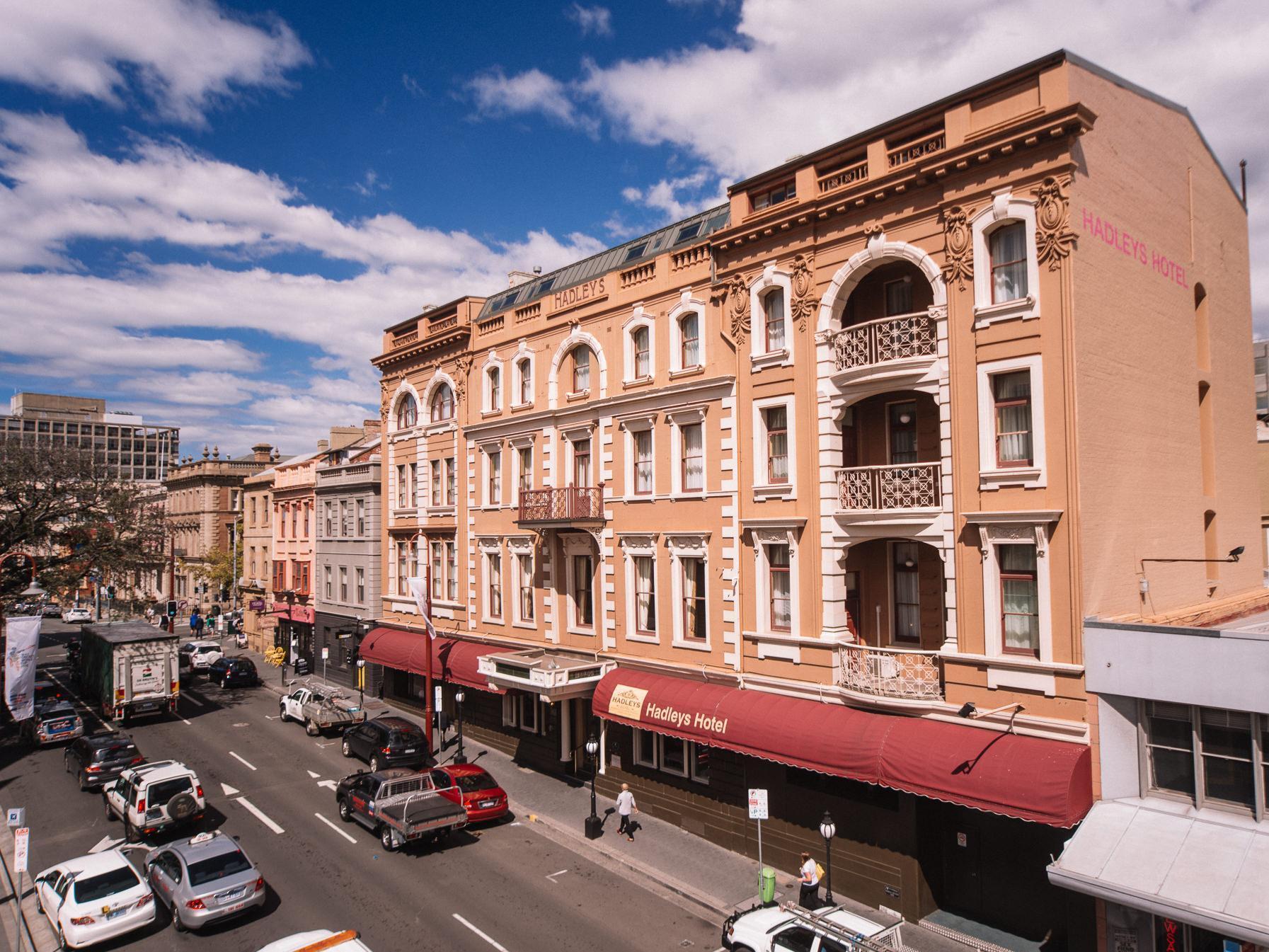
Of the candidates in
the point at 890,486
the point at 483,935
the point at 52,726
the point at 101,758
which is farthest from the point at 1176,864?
the point at 52,726

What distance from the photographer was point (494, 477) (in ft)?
106

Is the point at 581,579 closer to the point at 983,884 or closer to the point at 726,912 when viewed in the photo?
the point at 726,912

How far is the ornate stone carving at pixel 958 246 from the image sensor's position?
17562 millimetres

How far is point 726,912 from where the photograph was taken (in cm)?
1822

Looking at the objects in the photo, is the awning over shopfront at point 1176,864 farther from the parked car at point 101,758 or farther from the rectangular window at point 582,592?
the parked car at point 101,758

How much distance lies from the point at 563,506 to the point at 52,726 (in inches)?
912

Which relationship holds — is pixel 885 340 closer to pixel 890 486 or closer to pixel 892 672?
pixel 890 486

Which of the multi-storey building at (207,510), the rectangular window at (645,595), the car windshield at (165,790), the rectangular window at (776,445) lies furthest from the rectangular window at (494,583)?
the multi-storey building at (207,510)

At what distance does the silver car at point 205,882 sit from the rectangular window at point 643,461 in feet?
46.5

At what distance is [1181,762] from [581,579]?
58.8 ft

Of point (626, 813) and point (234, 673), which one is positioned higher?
point (234, 673)

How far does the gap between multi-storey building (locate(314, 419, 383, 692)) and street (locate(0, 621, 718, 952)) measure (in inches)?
409

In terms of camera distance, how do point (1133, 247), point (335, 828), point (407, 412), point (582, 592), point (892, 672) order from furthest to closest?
point (407, 412) → point (582, 592) → point (335, 828) → point (1133, 247) → point (892, 672)

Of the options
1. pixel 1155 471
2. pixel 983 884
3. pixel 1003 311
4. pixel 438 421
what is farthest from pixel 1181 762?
pixel 438 421
